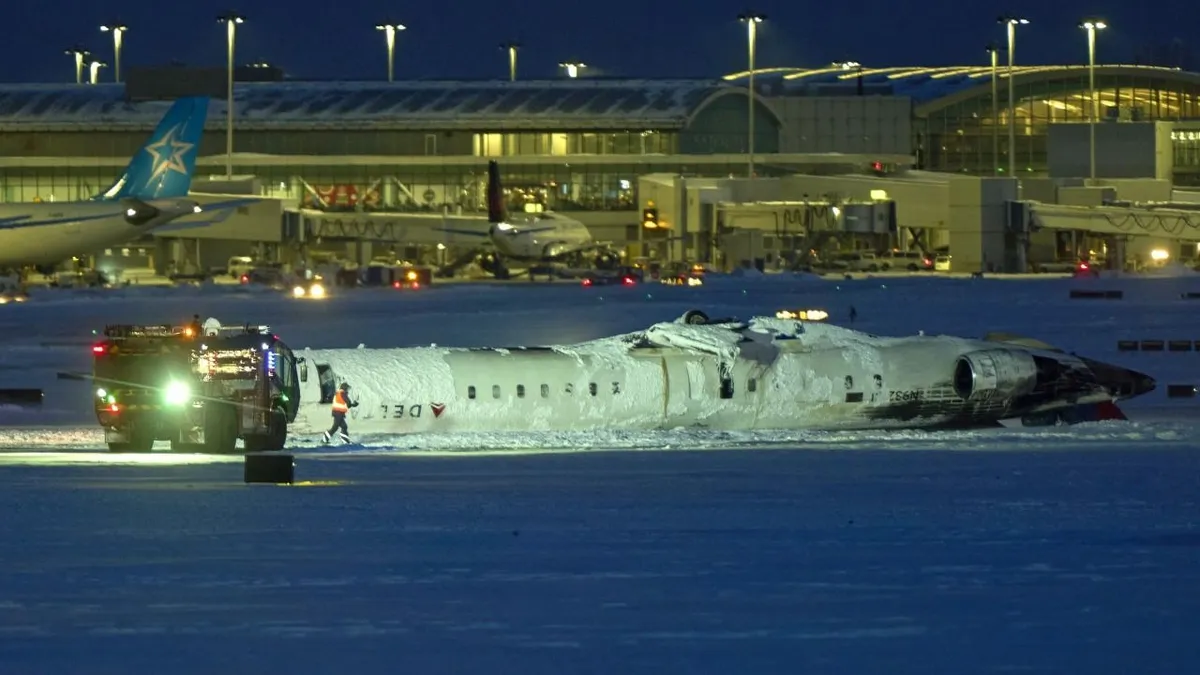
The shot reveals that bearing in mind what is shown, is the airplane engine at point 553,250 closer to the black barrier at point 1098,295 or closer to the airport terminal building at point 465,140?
the airport terminal building at point 465,140

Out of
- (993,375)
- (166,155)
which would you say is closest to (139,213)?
(166,155)

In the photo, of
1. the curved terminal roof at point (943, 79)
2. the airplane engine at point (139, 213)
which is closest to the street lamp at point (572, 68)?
the curved terminal roof at point (943, 79)

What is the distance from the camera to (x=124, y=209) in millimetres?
90125

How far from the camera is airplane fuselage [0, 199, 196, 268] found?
90062 millimetres

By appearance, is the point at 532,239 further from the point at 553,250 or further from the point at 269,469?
the point at 269,469

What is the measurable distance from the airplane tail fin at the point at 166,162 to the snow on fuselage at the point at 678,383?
58.9m

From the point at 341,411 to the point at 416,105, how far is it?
118 metres

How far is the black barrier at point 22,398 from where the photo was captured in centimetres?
4406

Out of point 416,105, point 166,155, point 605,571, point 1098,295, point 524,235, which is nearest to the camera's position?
point 605,571

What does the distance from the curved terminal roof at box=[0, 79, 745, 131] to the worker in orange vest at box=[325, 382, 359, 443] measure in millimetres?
114239

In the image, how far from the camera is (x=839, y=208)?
398 ft

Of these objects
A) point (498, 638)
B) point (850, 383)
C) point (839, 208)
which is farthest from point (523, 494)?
point (839, 208)

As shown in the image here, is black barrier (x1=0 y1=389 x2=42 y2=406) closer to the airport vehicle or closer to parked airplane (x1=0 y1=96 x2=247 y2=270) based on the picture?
the airport vehicle

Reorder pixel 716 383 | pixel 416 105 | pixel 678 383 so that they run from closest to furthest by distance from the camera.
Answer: pixel 678 383 → pixel 716 383 → pixel 416 105
